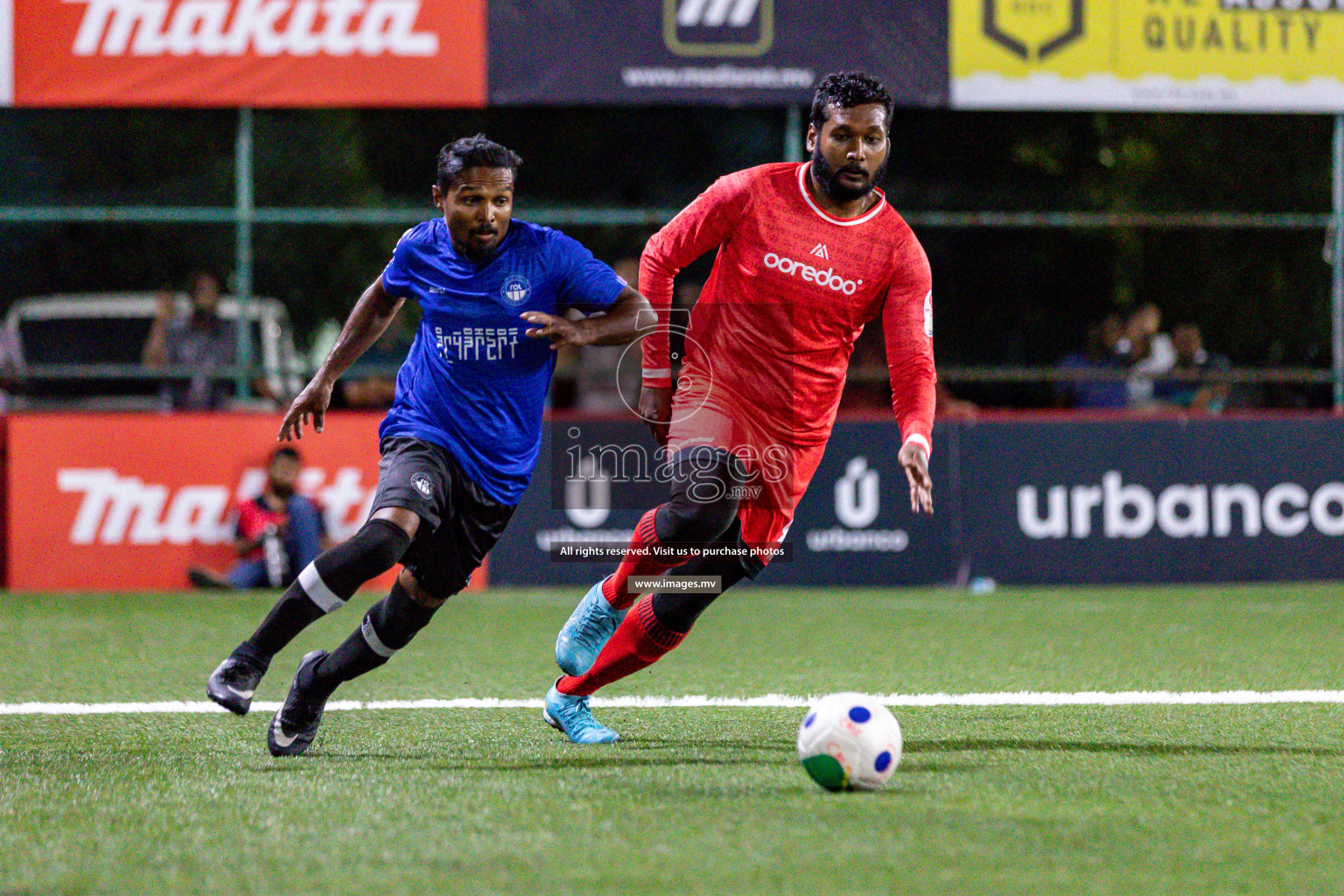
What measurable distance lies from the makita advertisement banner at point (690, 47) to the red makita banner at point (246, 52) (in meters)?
0.33

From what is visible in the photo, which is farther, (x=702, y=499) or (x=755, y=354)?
(x=755, y=354)

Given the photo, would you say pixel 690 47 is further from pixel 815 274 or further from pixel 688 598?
pixel 688 598

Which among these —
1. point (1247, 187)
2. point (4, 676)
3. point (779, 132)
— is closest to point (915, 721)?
point (4, 676)

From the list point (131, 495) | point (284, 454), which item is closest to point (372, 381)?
point (284, 454)

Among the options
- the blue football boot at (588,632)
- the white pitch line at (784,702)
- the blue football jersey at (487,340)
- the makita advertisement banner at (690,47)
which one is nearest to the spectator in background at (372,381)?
the makita advertisement banner at (690,47)

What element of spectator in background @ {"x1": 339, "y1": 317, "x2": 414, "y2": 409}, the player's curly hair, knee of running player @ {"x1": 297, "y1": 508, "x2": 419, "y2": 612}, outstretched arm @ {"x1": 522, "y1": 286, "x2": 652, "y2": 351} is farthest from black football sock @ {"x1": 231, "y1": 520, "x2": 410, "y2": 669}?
spectator in background @ {"x1": 339, "y1": 317, "x2": 414, "y2": 409}

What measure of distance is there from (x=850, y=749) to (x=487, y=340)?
5.62 ft

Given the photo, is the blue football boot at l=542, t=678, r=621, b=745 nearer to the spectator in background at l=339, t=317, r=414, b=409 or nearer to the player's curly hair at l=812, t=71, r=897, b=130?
the player's curly hair at l=812, t=71, r=897, b=130

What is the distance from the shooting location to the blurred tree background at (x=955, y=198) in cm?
1359

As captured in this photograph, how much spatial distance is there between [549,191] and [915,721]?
12785 millimetres

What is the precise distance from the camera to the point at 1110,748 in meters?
5.14

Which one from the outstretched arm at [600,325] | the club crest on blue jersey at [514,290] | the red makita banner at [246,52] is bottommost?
the outstretched arm at [600,325]

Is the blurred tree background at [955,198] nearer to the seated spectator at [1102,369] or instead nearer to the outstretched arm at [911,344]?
the seated spectator at [1102,369]

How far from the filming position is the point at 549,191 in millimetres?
17766
